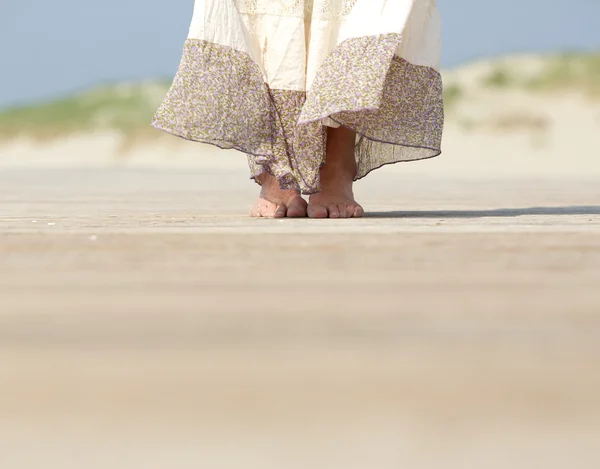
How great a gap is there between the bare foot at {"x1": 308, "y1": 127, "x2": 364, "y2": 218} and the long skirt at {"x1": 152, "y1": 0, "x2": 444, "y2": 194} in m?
0.04

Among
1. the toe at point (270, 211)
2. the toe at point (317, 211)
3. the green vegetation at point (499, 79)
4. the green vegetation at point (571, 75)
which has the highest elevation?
the toe at point (317, 211)

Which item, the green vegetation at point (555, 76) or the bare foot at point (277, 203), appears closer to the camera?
the bare foot at point (277, 203)

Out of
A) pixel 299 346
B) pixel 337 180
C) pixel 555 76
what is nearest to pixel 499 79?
pixel 555 76

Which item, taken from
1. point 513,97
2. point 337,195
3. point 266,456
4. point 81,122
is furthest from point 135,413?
point 81,122

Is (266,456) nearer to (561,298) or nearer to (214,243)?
(561,298)

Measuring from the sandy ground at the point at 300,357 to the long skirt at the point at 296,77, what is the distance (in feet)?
2.57

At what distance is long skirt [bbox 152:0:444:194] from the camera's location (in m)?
1.93

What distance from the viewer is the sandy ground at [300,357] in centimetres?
41

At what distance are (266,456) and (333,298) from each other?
41cm

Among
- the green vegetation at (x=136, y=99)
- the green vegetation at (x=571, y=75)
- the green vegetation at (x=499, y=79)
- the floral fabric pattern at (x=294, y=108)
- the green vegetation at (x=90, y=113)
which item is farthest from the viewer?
the green vegetation at (x=90, y=113)

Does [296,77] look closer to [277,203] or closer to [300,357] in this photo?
[277,203]

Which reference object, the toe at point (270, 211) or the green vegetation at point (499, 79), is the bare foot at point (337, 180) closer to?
the toe at point (270, 211)

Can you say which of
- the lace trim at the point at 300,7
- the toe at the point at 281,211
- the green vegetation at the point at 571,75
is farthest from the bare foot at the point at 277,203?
the green vegetation at the point at 571,75

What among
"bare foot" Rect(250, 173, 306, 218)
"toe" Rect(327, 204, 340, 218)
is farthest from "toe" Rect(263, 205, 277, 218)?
"toe" Rect(327, 204, 340, 218)
